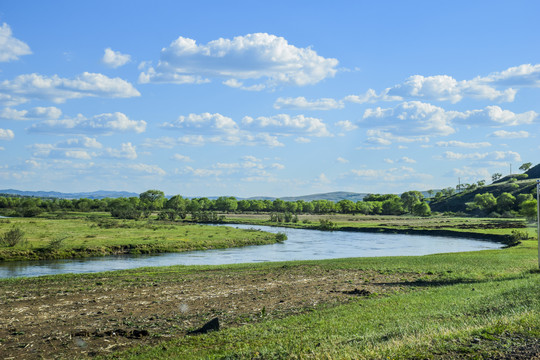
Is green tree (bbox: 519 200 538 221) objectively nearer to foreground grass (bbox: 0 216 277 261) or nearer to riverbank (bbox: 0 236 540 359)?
foreground grass (bbox: 0 216 277 261)

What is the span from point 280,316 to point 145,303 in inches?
318

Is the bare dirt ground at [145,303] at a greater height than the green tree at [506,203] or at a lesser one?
lesser

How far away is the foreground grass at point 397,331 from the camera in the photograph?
36.5 ft

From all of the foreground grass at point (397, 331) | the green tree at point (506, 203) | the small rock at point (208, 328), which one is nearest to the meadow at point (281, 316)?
the foreground grass at point (397, 331)

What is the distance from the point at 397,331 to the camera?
13.9m

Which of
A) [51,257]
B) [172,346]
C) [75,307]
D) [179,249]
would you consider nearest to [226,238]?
[179,249]

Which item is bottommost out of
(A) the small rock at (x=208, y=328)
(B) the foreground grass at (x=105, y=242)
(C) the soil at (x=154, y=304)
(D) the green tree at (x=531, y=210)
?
(B) the foreground grass at (x=105, y=242)

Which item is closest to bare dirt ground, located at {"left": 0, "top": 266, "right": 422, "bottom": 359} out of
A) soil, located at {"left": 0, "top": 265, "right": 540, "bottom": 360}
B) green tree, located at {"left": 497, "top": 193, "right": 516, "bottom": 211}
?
soil, located at {"left": 0, "top": 265, "right": 540, "bottom": 360}

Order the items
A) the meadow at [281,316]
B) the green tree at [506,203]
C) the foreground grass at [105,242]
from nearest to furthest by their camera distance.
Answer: the meadow at [281,316]
the foreground grass at [105,242]
the green tree at [506,203]

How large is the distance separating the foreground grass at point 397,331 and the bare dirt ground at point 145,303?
1928 millimetres

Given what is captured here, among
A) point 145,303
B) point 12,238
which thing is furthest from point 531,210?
point 12,238

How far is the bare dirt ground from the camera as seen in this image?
52.9 ft

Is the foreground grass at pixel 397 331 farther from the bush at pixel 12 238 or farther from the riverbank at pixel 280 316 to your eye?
the bush at pixel 12 238

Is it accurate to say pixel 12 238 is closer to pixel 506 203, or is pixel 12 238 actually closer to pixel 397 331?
pixel 397 331
